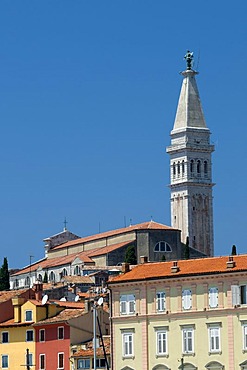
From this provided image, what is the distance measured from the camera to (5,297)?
336ft

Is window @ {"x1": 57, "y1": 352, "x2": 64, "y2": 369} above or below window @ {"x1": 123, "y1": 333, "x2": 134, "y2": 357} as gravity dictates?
below

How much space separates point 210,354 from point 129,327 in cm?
701

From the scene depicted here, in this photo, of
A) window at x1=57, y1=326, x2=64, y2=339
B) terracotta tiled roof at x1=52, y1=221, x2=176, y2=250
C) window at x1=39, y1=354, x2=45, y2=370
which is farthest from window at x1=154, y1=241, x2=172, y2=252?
window at x1=57, y1=326, x2=64, y2=339

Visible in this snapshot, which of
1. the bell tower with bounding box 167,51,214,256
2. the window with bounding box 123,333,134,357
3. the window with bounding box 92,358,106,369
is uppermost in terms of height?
the bell tower with bounding box 167,51,214,256

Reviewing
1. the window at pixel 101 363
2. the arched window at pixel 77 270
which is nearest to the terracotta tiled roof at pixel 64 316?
the window at pixel 101 363

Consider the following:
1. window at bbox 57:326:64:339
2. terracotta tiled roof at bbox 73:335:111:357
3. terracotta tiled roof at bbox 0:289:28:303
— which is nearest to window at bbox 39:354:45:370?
window at bbox 57:326:64:339

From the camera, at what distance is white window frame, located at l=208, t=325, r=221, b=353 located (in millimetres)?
79562

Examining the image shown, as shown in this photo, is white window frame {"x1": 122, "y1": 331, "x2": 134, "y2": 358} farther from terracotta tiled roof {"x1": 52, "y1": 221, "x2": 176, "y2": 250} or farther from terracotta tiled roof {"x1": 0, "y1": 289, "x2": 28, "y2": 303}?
terracotta tiled roof {"x1": 52, "y1": 221, "x2": 176, "y2": 250}

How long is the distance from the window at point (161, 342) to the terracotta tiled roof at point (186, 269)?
3.52 metres

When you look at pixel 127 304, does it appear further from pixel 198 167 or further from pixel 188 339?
pixel 198 167

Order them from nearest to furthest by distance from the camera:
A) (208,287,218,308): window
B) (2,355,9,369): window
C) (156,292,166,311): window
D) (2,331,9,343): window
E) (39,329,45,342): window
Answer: (208,287,218,308): window
(156,292,166,311): window
(39,329,45,342): window
(2,355,9,369): window
(2,331,9,343): window

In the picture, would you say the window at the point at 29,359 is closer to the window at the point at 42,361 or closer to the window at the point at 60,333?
the window at the point at 42,361

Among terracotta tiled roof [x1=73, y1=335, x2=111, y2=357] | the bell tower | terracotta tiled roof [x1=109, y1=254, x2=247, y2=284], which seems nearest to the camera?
terracotta tiled roof [x1=109, y1=254, x2=247, y2=284]

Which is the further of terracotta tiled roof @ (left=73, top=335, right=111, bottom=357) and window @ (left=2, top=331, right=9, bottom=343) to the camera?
window @ (left=2, top=331, right=9, bottom=343)
